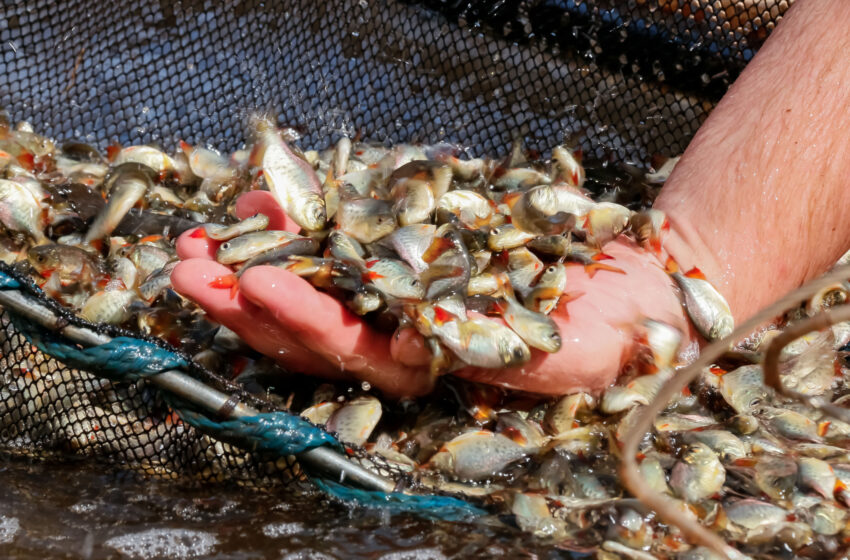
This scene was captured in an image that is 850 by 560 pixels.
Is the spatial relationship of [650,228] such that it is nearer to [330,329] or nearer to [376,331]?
[376,331]

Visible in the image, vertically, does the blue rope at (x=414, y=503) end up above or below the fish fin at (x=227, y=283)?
below

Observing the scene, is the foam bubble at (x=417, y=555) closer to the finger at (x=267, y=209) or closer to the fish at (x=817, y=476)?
the fish at (x=817, y=476)

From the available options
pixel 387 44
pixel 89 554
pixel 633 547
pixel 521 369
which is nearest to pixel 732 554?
pixel 633 547

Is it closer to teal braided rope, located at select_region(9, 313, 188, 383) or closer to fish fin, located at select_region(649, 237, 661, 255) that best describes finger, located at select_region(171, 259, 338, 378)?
teal braided rope, located at select_region(9, 313, 188, 383)

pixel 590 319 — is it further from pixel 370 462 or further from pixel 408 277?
pixel 370 462

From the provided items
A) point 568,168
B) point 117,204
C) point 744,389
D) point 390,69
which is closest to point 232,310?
point 117,204

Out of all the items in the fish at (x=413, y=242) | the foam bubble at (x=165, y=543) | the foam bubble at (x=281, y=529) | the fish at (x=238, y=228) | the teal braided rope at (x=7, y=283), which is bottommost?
the foam bubble at (x=165, y=543)

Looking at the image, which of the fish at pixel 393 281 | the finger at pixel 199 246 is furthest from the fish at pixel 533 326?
the finger at pixel 199 246
